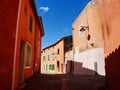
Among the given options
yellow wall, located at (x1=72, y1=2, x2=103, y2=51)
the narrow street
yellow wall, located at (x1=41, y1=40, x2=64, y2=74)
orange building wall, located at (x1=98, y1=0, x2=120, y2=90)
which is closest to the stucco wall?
yellow wall, located at (x1=72, y1=2, x2=103, y2=51)

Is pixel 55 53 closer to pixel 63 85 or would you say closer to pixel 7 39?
pixel 63 85

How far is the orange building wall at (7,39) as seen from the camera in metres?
5.75

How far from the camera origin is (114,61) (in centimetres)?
738

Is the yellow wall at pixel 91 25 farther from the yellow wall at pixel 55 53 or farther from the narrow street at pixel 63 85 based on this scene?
the yellow wall at pixel 55 53

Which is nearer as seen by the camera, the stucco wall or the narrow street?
the narrow street

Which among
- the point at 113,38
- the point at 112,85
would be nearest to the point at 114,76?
the point at 112,85

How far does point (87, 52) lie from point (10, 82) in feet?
51.4

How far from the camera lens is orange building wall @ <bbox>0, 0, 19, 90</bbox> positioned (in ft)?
18.9

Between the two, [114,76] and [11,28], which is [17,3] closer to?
[11,28]

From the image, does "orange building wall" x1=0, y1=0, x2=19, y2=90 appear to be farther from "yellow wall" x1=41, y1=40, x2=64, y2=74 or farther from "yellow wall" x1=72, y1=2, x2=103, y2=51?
"yellow wall" x1=41, y1=40, x2=64, y2=74

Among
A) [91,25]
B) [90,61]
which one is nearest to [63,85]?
[90,61]

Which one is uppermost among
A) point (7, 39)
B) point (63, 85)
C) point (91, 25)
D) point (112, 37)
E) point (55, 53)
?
point (91, 25)

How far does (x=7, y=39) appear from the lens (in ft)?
19.7

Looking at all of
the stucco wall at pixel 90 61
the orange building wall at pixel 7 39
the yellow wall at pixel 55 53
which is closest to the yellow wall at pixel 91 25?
the stucco wall at pixel 90 61
